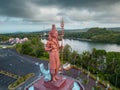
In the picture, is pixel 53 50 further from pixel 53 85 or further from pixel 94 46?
pixel 94 46

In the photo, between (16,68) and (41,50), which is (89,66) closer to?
(16,68)

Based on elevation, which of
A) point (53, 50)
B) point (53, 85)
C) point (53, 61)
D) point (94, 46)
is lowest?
point (94, 46)

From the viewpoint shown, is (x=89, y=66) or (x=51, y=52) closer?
(x=51, y=52)

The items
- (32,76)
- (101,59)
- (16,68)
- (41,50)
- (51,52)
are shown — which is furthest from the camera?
(41,50)

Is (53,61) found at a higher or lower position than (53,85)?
higher

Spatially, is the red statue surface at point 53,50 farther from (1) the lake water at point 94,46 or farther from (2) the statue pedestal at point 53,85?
(1) the lake water at point 94,46

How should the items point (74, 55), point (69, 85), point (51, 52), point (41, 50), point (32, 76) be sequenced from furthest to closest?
1. point (41, 50)
2. point (74, 55)
3. point (32, 76)
4. point (69, 85)
5. point (51, 52)

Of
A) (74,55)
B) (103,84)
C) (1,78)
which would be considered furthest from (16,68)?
(103,84)

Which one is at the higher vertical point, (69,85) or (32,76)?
(69,85)

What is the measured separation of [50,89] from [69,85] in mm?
1285

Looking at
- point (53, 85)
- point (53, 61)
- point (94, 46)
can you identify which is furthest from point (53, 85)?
point (94, 46)

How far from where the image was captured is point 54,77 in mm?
7895

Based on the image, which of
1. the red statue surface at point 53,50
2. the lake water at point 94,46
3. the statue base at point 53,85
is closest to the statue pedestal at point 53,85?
the statue base at point 53,85

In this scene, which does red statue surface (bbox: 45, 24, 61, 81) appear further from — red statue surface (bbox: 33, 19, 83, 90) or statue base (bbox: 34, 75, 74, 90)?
statue base (bbox: 34, 75, 74, 90)
